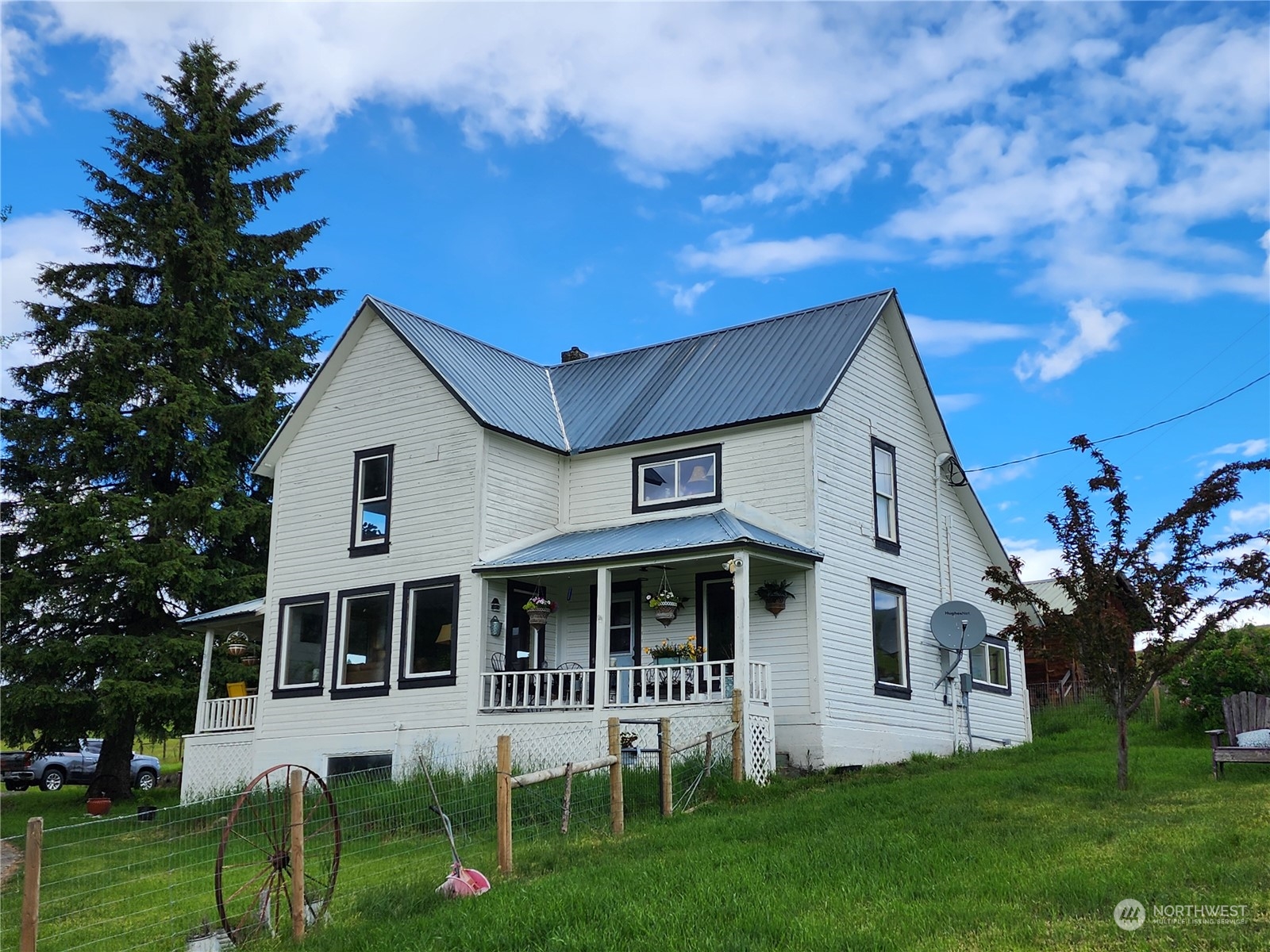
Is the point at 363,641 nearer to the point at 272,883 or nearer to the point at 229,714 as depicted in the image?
the point at 229,714

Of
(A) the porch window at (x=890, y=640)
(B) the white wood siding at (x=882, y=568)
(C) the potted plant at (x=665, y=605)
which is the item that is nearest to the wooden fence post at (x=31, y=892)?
(C) the potted plant at (x=665, y=605)

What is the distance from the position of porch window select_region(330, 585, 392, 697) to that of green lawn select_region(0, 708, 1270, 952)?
162 inches

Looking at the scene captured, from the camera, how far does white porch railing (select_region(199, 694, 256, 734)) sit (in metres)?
22.7

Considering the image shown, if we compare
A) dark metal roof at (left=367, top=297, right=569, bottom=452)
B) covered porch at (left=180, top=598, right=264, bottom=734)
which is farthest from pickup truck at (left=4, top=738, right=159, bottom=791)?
dark metal roof at (left=367, top=297, right=569, bottom=452)

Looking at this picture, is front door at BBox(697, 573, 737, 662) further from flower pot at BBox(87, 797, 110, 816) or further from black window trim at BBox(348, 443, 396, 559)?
flower pot at BBox(87, 797, 110, 816)

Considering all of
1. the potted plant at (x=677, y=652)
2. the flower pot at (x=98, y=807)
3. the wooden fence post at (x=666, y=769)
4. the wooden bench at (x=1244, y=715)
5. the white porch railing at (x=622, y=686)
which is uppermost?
the potted plant at (x=677, y=652)

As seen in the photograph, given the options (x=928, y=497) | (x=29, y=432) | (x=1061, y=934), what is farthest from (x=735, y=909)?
(x=29, y=432)

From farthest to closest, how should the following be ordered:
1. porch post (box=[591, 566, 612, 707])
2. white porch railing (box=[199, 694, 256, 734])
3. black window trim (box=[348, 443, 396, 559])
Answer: white porch railing (box=[199, 694, 256, 734]) → black window trim (box=[348, 443, 396, 559]) → porch post (box=[591, 566, 612, 707])

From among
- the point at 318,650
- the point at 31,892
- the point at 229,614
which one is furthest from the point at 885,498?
the point at 31,892

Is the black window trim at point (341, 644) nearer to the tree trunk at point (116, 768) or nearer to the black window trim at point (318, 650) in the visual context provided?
the black window trim at point (318, 650)

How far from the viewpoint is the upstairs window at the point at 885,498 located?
69.1ft

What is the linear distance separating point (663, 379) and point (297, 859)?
46.9 ft

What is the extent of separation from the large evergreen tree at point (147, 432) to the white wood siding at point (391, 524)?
14.3 ft

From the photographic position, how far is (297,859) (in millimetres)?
10117
